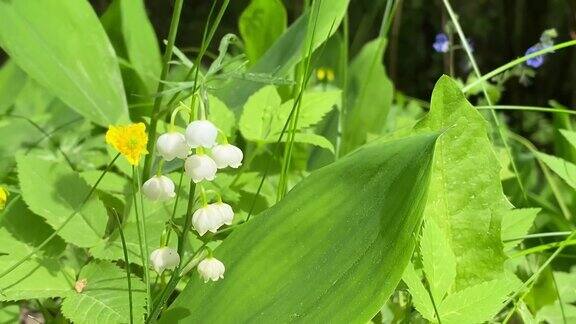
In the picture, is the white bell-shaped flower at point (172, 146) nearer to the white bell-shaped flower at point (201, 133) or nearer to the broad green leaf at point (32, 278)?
the white bell-shaped flower at point (201, 133)

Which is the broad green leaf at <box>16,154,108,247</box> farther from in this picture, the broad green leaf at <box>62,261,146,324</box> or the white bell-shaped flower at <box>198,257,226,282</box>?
the white bell-shaped flower at <box>198,257,226,282</box>

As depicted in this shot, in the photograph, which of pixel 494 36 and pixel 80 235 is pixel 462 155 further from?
pixel 494 36

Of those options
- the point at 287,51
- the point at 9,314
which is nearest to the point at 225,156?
the point at 9,314

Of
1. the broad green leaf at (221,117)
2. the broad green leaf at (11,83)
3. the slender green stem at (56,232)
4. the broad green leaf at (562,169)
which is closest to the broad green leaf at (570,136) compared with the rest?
the broad green leaf at (562,169)

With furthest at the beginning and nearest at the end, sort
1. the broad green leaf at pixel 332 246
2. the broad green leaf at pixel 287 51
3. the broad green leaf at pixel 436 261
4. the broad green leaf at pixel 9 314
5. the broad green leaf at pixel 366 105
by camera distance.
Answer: the broad green leaf at pixel 366 105 < the broad green leaf at pixel 287 51 < the broad green leaf at pixel 9 314 < the broad green leaf at pixel 436 261 < the broad green leaf at pixel 332 246

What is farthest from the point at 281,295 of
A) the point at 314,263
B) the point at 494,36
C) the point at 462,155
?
the point at 494,36

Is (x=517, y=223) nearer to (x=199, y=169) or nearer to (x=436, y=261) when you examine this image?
(x=436, y=261)

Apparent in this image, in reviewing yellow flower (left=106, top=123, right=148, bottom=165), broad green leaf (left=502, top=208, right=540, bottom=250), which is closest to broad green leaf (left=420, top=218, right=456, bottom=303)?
broad green leaf (left=502, top=208, right=540, bottom=250)
